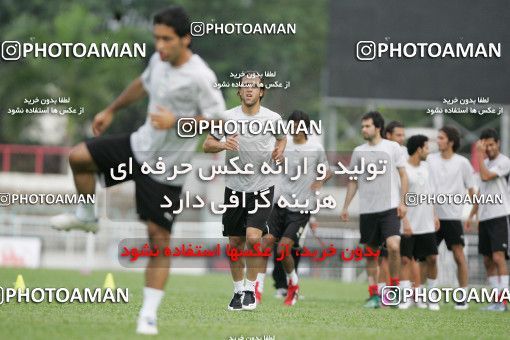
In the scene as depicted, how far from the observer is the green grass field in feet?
29.1

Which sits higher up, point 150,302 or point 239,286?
point 239,286

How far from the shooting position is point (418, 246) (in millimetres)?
15617

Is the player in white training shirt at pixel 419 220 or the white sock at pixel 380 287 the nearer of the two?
the white sock at pixel 380 287

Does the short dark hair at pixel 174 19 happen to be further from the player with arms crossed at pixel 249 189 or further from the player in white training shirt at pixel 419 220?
the player in white training shirt at pixel 419 220

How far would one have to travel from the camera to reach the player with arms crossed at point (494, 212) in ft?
50.8

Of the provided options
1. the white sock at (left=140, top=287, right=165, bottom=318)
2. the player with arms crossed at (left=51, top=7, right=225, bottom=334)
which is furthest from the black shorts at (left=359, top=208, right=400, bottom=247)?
the white sock at (left=140, top=287, right=165, bottom=318)

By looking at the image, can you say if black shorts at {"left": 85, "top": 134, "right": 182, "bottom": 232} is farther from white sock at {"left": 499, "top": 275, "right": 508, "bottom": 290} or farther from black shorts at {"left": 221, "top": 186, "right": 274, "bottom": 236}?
white sock at {"left": 499, "top": 275, "right": 508, "bottom": 290}

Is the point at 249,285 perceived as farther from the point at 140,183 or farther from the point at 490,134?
the point at 490,134

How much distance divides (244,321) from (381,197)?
4563mm

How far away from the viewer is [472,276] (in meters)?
26.1

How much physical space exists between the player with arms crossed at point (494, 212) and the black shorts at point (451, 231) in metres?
0.23

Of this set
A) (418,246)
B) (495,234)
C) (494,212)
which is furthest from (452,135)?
(418,246)

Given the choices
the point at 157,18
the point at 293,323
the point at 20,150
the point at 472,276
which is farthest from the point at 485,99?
the point at 20,150

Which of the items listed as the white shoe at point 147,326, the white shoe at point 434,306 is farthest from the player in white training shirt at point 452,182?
the white shoe at point 147,326
